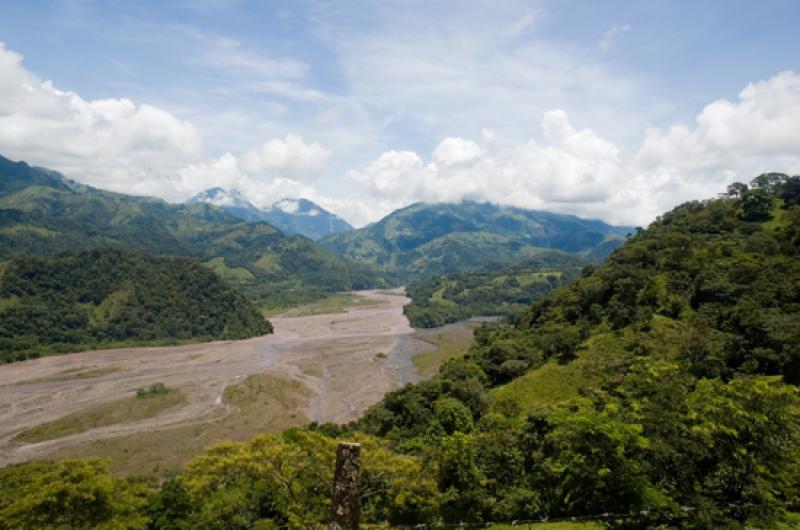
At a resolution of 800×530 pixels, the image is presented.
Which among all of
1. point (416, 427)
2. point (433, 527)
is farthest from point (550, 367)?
point (433, 527)

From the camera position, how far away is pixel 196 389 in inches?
3332

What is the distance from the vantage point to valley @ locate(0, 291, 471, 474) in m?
61.3

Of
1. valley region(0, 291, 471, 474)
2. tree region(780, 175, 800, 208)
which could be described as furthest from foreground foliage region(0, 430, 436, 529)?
tree region(780, 175, 800, 208)

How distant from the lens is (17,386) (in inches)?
3376

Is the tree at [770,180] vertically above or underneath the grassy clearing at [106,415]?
above

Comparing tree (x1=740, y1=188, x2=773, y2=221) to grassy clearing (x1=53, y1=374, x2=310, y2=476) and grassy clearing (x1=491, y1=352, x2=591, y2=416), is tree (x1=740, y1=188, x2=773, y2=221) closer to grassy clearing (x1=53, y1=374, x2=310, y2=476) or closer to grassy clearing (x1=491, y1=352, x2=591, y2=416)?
grassy clearing (x1=491, y1=352, x2=591, y2=416)

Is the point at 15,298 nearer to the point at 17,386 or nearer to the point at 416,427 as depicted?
the point at 17,386

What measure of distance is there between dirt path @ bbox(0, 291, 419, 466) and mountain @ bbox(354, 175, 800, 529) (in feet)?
84.6

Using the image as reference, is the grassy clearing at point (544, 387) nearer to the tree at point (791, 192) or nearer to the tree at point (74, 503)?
the tree at point (74, 503)

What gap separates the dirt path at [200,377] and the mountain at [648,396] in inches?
1015

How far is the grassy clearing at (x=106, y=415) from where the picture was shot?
6431cm

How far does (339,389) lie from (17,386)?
193ft

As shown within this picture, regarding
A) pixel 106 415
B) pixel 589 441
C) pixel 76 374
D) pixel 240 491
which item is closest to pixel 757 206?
pixel 589 441

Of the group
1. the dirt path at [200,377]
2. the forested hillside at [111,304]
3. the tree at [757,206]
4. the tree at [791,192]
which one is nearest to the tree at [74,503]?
the dirt path at [200,377]
